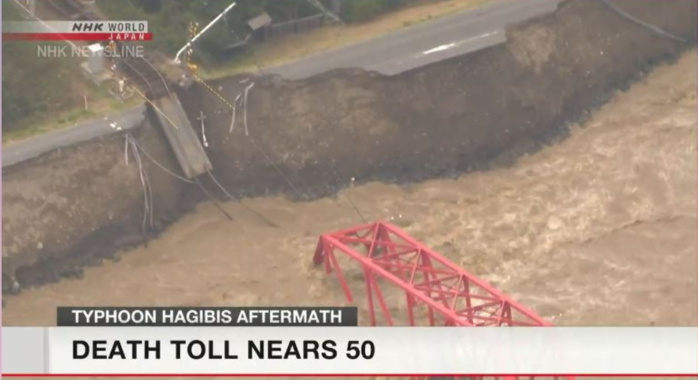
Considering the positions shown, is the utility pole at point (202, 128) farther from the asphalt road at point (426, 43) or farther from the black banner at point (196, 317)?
the black banner at point (196, 317)

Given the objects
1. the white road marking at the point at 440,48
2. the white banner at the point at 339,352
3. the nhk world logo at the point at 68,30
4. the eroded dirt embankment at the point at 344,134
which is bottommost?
the white banner at the point at 339,352

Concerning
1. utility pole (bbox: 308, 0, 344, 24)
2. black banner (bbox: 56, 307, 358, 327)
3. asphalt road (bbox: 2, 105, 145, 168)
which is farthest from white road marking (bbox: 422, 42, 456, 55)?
black banner (bbox: 56, 307, 358, 327)

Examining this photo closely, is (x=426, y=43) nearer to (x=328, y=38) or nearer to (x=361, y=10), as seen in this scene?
(x=361, y=10)

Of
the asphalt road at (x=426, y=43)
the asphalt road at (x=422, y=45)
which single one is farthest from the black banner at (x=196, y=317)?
the asphalt road at (x=426, y=43)

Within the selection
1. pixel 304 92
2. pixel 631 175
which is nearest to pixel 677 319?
pixel 631 175

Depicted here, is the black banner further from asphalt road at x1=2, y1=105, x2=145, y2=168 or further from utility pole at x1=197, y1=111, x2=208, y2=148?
utility pole at x1=197, y1=111, x2=208, y2=148

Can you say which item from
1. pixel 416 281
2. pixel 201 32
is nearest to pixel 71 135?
pixel 201 32

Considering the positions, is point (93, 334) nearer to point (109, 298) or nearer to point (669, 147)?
point (109, 298)
